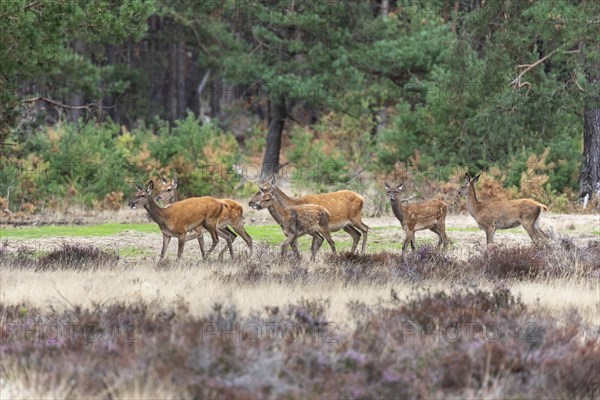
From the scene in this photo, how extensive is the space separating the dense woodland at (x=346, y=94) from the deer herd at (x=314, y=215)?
125 inches

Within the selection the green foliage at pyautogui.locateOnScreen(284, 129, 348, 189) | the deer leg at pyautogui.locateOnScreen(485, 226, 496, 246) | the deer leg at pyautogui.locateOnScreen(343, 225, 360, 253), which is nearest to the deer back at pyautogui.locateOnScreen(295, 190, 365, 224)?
the deer leg at pyautogui.locateOnScreen(343, 225, 360, 253)

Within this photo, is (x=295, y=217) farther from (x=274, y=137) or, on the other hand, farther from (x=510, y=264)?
(x=274, y=137)

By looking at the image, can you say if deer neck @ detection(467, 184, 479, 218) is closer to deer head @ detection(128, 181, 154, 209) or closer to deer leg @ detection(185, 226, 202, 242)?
deer leg @ detection(185, 226, 202, 242)

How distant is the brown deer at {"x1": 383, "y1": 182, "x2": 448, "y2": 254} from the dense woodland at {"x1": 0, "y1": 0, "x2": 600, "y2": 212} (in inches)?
199

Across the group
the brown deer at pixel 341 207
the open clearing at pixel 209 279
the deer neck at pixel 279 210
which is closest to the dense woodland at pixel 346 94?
the open clearing at pixel 209 279

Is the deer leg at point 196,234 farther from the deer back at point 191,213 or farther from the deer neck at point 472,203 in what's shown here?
the deer neck at point 472,203

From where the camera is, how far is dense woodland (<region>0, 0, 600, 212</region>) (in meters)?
21.3

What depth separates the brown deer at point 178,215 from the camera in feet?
58.7

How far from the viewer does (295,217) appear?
1794 cm

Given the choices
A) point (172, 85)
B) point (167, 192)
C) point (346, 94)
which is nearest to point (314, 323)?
point (167, 192)

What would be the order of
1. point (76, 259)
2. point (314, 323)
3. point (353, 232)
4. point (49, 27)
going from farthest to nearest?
point (353, 232)
point (49, 27)
point (76, 259)
point (314, 323)

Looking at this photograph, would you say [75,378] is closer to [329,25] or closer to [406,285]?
[406,285]

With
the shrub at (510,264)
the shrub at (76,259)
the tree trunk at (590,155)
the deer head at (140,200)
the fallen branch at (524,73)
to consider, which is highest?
the fallen branch at (524,73)

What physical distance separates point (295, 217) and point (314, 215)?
1.35ft
